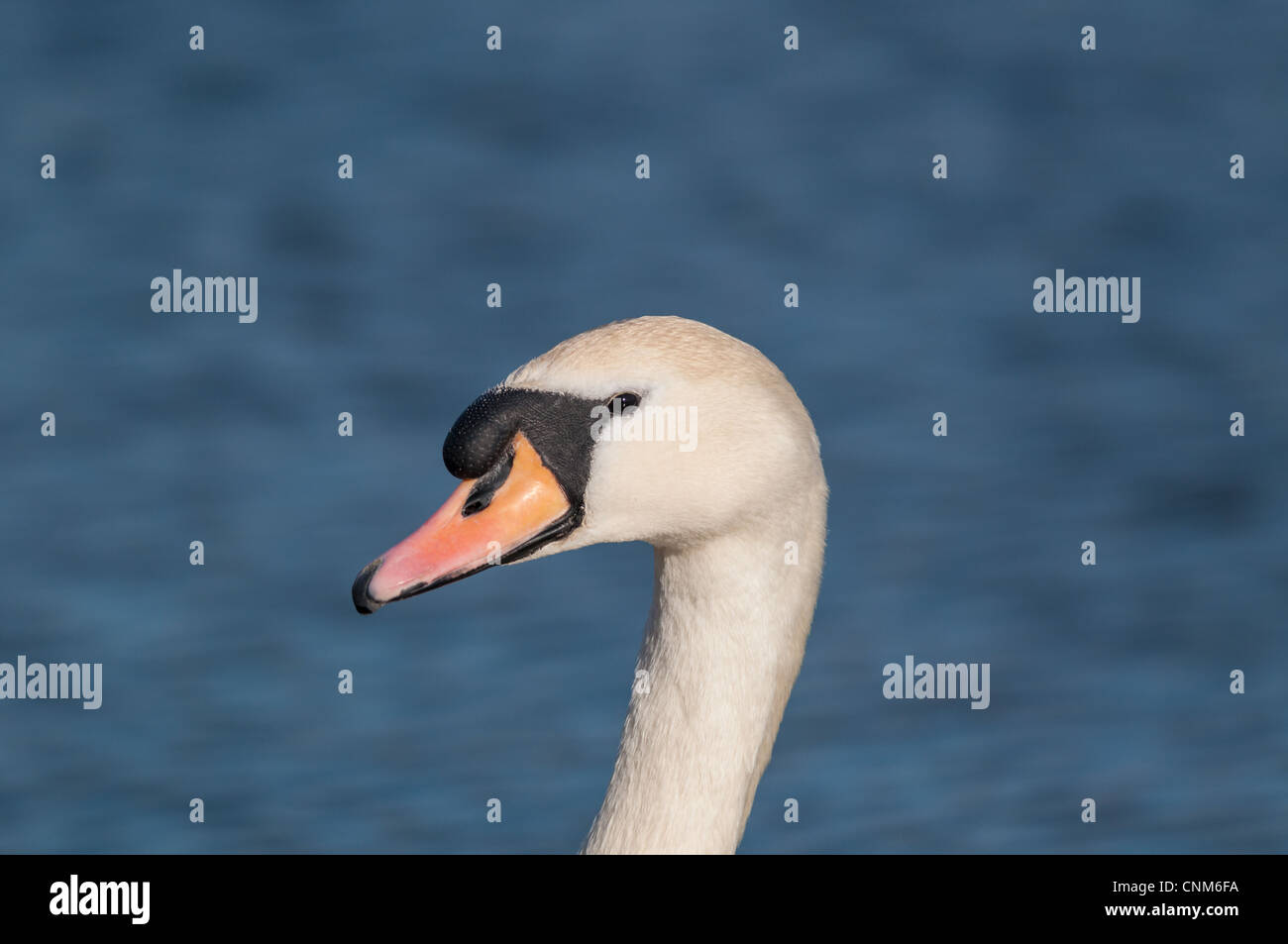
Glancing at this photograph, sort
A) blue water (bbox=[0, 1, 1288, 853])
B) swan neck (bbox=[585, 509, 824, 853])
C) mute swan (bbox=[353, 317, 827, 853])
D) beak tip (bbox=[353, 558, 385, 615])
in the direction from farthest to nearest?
1. blue water (bbox=[0, 1, 1288, 853])
2. swan neck (bbox=[585, 509, 824, 853])
3. mute swan (bbox=[353, 317, 827, 853])
4. beak tip (bbox=[353, 558, 385, 615])

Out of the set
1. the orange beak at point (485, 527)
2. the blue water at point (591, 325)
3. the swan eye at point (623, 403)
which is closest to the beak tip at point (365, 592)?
the orange beak at point (485, 527)

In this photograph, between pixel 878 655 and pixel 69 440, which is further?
pixel 69 440

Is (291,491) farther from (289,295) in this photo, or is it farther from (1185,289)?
(1185,289)

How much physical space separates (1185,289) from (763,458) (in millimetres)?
10366

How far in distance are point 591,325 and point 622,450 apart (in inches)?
299

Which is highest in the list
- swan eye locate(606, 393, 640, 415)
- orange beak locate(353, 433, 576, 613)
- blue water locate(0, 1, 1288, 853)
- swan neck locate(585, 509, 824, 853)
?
blue water locate(0, 1, 1288, 853)

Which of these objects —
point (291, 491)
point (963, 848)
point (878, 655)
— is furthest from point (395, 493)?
point (963, 848)

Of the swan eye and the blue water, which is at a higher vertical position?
the blue water

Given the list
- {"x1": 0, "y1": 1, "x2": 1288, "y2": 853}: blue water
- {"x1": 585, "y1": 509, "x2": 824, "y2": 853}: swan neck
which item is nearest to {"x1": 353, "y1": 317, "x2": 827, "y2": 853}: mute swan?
{"x1": 585, "y1": 509, "x2": 824, "y2": 853}: swan neck

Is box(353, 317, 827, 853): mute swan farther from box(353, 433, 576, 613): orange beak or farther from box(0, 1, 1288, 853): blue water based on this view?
box(0, 1, 1288, 853): blue water

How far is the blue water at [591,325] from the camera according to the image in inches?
440

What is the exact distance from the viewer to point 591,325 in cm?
1330

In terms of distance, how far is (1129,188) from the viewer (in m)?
16.2

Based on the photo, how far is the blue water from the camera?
36.6ft
